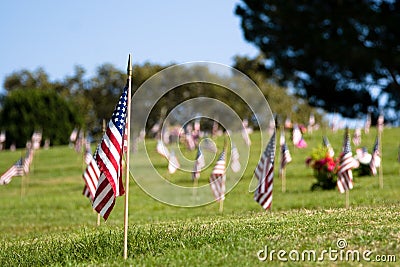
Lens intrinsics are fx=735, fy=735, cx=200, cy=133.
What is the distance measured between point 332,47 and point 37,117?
4085 cm

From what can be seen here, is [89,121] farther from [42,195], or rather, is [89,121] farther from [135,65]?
[42,195]

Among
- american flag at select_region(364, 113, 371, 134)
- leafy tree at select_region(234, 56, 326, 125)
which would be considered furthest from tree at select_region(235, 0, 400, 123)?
leafy tree at select_region(234, 56, 326, 125)

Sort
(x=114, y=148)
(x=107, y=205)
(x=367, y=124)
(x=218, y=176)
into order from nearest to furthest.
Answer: (x=114, y=148) → (x=107, y=205) → (x=218, y=176) → (x=367, y=124)

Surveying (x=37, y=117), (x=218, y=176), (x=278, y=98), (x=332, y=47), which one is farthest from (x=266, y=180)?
(x=278, y=98)

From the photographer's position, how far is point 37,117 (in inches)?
2970

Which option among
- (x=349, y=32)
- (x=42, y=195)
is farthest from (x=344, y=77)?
(x=42, y=195)

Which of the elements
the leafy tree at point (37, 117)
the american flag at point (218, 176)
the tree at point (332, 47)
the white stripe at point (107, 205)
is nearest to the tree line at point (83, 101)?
the leafy tree at point (37, 117)

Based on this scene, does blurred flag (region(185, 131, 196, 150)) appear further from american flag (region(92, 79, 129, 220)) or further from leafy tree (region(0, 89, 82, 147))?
leafy tree (region(0, 89, 82, 147))

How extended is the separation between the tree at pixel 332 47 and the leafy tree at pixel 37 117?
30.8 meters

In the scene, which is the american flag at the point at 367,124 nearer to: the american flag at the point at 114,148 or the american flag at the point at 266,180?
the american flag at the point at 266,180

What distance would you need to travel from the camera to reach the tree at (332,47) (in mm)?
41781

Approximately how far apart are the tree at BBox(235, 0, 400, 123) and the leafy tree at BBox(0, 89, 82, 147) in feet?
101

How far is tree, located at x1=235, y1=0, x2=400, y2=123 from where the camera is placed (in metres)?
41.8

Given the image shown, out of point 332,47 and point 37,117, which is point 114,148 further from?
point 37,117
